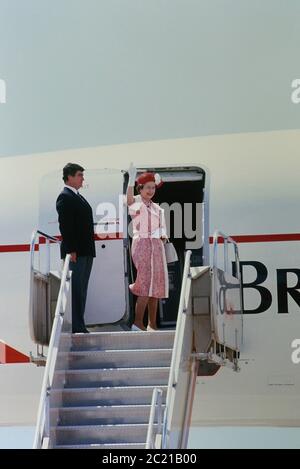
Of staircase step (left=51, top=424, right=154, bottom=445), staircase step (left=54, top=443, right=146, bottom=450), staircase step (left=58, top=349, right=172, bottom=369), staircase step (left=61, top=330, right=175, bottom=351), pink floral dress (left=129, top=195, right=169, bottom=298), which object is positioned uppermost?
pink floral dress (left=129, top=195, right=169, bottom=298)

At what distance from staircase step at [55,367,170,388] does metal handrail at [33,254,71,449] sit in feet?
0.45

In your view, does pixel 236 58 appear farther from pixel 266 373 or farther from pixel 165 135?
pixel 266 373

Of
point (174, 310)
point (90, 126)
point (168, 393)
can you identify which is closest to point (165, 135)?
point (90, 126)

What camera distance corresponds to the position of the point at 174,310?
834 cm

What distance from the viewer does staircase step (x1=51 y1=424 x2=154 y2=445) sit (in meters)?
7.40

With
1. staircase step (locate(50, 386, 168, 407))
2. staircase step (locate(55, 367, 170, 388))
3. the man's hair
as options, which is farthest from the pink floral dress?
staircase step (locate(50, 386, 168, 407))

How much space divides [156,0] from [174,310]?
189cm

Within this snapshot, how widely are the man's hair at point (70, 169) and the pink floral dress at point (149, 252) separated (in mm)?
404

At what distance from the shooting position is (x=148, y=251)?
8062 millimetres

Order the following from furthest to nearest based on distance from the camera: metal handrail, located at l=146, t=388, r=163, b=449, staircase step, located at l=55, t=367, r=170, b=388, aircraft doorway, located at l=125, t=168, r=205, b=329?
aircraft doorway, located at l=125, t=168, r=205, b=329
staircase step, located at l=55, t=367, r=170, b=388
metal handrail, located at l=146, t=388, r=163, b=449

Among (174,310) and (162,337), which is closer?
(162,337)

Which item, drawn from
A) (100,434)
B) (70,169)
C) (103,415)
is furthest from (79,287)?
(100,434)

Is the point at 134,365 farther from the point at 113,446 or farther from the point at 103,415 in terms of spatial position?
the point at 113,446

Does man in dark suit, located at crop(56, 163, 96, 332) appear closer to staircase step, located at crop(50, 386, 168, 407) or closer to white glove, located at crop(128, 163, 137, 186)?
white glove, located at crop(128, 163, 137, 186)
